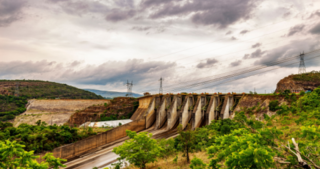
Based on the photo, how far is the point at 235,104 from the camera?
3719cm

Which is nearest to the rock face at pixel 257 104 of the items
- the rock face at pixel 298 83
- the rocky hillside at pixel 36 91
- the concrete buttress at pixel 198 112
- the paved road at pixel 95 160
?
the concrete buttress at pixel 198 112

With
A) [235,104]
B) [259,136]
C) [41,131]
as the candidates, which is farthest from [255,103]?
[41,131]

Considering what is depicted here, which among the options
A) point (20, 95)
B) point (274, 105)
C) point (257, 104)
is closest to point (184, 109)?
point (257, 104)

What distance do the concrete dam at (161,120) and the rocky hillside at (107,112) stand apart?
19.2 feet

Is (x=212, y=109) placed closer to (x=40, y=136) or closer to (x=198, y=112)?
(x=198, y=112)

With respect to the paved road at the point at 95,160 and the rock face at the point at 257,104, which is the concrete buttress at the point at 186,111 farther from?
the paved road at the point at 95,160

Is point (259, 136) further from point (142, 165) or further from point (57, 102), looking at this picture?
point (57, 102)

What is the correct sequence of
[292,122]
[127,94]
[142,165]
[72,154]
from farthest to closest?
1. [127,94]
2. [72,154]
3. [292,122]
4. [142,165]

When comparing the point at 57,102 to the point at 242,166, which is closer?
the point at 242,166

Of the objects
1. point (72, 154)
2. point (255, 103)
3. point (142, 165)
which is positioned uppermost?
point (255, 103)

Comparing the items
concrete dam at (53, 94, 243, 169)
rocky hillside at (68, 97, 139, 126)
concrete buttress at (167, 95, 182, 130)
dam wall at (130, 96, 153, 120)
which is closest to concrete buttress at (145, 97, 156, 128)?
concrete dam at (53, 94, 243, 169)

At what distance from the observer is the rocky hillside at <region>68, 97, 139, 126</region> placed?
5694cm

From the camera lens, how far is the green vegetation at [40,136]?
3300 cm

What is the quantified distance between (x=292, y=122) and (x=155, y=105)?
32992 mm
